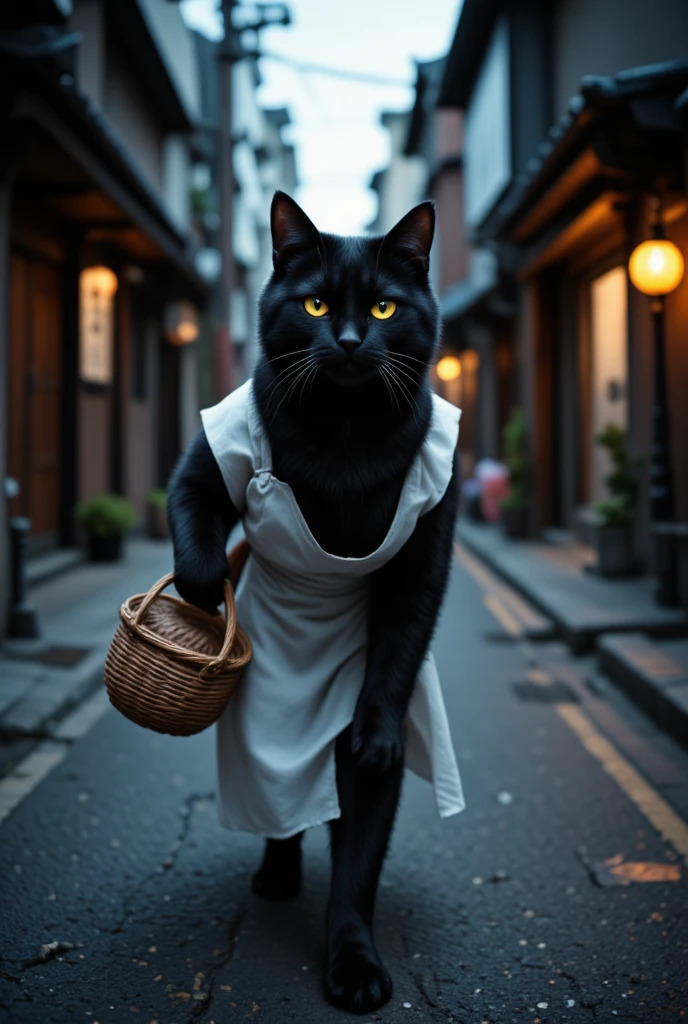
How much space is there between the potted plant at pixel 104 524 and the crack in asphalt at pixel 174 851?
20.9 ft

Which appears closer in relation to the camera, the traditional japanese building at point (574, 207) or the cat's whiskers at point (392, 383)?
the cat's whiskers at point (392, 383)

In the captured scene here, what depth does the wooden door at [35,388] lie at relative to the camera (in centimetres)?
884

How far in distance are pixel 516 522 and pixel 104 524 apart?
519cm

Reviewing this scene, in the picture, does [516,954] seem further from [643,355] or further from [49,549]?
[49,549]

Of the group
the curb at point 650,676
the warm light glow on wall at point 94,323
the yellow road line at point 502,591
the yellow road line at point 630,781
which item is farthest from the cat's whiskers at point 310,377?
the warm light glow on wall at point 94,323

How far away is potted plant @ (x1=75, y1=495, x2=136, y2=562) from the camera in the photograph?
995 centimetres

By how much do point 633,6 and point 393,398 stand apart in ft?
27.1

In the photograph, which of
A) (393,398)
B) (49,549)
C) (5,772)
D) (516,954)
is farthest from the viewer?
(49,549)

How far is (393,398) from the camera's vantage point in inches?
89.9

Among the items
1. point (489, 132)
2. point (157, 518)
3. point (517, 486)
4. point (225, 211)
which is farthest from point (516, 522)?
point (225, 211)

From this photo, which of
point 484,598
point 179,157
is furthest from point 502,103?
point 484,598

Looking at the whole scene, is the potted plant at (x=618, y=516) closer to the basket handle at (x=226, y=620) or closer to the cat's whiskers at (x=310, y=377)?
the basket handle at (x=226, y=620)

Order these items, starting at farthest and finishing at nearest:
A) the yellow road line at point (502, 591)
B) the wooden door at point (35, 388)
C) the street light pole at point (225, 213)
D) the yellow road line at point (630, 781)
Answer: the street light pole at point (225, 213) < the wooden door at point (35, 388) < the yellow road line at point (502, 591) < the yellow road line at point (630, 781)

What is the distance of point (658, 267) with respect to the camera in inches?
279
